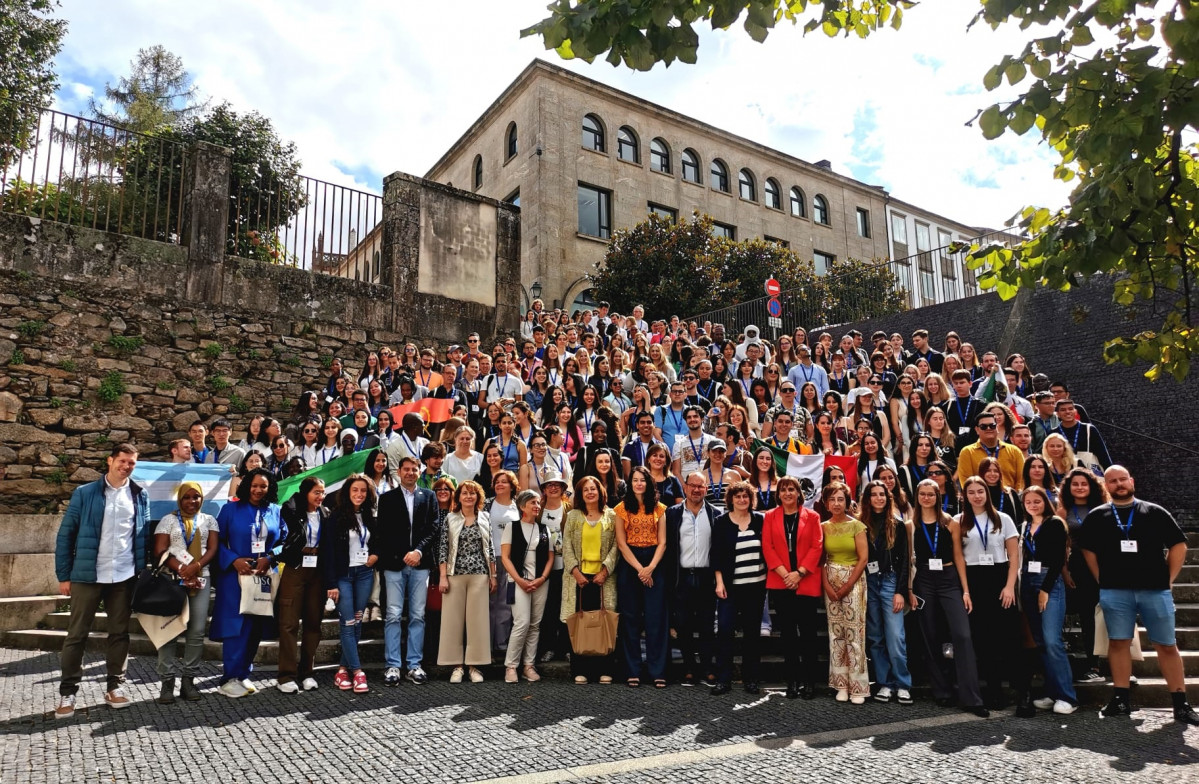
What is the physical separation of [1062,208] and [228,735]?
6.37 m

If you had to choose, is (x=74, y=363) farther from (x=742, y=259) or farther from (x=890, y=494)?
(x=742, y=259)

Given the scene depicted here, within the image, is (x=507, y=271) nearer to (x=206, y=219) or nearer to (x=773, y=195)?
(x=206, y=219)

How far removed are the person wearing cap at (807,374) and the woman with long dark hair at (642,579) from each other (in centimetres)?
478

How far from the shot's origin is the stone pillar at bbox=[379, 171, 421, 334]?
48.5 feet

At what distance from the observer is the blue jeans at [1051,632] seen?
655 centimetres

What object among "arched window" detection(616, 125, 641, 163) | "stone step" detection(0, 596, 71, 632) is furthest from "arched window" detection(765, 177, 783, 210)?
"stone step" detection(0, 596, 71, 632)

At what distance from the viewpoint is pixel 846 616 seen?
22.6 feet

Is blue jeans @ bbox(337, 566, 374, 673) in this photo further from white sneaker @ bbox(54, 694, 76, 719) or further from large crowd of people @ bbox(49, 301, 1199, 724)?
white sneaker @ bbox(54, 694, 76, 719)

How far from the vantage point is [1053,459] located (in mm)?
8297

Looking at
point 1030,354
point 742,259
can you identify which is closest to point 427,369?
point 1030,354

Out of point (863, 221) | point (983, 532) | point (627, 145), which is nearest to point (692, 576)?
point (983, 532)

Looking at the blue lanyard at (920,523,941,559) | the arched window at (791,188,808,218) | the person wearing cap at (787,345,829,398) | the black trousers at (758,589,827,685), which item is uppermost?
the arched window at (791,188,808,218)

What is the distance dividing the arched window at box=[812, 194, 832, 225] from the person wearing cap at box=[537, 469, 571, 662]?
31.5m

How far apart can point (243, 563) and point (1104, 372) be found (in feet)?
42.6
